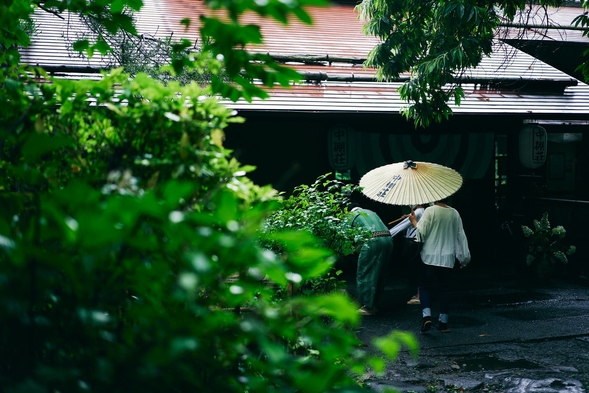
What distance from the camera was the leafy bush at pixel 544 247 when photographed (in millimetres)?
11734

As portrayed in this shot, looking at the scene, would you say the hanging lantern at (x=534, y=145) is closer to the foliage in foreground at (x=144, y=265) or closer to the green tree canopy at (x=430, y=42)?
the green tree canopy at (x=430, y=42)

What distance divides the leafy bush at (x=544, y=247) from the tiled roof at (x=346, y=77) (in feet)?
7.39

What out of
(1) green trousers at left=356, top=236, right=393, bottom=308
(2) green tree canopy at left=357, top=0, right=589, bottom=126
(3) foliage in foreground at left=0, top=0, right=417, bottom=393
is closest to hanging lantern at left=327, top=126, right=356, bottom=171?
(2) green tree canopy at left=357, top=0, right=589, bottom=126

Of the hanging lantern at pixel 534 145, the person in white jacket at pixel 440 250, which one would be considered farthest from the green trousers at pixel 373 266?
the hanging lantern at pixel 534 145

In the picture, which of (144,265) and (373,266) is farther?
(373,266)

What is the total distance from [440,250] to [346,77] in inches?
193

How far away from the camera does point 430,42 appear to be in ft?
29.4

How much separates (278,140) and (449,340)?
5.84m

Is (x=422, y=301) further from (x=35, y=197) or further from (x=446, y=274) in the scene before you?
(x=35, y=197)

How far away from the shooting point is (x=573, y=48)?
51.4ft

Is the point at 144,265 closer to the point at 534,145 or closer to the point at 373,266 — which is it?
the point at 373,266

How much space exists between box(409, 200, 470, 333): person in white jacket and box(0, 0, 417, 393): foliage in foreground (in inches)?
239

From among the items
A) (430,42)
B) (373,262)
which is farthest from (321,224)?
(430,42)

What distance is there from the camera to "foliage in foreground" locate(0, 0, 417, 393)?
149 cm
